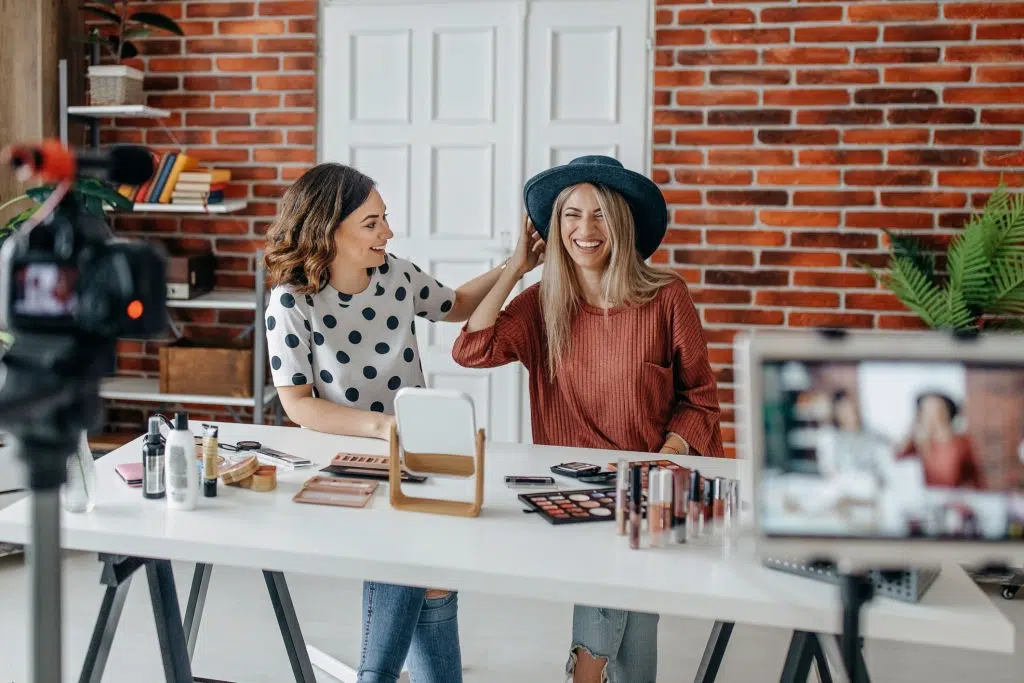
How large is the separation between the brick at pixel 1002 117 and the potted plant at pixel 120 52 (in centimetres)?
319

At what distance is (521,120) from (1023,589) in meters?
2.51

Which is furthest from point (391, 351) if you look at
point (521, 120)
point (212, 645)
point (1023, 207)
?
point (1023, 207)

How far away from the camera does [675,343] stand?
2.39 metres

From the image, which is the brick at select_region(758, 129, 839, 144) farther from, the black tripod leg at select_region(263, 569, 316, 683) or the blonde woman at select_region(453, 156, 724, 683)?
the black tripod leg at select_region(263, 569, 316, 683)

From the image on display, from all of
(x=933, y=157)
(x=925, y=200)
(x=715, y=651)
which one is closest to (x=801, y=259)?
(x=925, y=200)

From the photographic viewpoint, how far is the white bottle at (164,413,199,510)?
5.86ft

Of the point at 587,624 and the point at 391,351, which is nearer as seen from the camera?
the point at 587,624

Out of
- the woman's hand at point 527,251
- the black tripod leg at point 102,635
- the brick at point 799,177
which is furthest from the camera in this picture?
the brick at point 799,177

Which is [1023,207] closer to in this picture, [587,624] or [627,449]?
[627,449]

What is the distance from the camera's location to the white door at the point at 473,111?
12.9ft

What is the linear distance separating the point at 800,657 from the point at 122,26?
3695 mm

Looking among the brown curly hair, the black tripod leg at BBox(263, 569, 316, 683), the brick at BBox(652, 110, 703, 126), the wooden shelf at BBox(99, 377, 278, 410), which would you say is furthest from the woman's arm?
the brick at BBox(652, 110, 703, 126)

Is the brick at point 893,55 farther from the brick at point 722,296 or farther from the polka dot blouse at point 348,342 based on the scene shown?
the polka dot blouse at point 348,342

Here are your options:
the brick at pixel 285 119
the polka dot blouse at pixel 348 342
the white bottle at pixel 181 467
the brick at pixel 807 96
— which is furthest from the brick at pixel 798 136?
the white bottle at pixel 181 467
